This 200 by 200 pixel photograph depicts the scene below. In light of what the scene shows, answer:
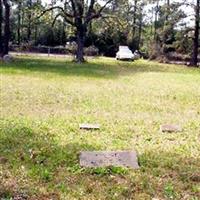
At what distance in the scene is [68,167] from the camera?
18.0 feet

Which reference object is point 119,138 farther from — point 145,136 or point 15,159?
point 15,159

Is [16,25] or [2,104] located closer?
[2,104]

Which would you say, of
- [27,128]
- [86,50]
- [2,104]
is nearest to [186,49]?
[86,50]

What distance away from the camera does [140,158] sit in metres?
5.92

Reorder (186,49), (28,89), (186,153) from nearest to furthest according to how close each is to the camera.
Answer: (186,153)
(28,89)
(186,49)

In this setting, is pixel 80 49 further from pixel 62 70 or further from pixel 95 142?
pixel 95 142

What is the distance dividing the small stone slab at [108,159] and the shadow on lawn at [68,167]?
0.10 meters

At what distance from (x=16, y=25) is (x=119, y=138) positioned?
43513 millimetres

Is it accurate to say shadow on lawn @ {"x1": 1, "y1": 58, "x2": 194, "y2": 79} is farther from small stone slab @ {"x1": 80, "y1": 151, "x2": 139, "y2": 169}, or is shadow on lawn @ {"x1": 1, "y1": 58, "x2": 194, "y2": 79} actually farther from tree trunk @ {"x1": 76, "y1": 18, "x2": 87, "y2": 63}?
small stone slab @ {"x1": 80, "y1": 151, "x2": 139, "y2": 169}

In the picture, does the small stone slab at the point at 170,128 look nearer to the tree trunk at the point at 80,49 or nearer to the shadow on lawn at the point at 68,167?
the shadow on lawn at the point at 68,167

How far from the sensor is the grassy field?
15.8 ft

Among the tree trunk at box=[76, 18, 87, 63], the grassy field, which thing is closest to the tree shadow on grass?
the tree trunk at box=[76, 18, 87, 63]

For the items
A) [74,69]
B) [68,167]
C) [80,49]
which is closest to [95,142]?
[68,167]

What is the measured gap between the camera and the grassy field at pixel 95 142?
4.81 m
